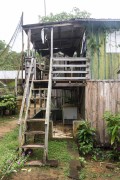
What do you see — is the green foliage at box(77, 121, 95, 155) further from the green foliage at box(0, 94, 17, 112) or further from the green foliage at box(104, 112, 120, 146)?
the green foliage at box(0, 94, 17, 112)

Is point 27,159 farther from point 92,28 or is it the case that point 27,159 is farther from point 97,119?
point 92,28

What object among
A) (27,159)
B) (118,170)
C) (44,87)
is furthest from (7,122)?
(118,170)

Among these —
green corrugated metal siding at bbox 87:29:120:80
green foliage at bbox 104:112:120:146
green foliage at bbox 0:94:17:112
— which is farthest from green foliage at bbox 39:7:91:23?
green foliage at bbox 104:112:120:146

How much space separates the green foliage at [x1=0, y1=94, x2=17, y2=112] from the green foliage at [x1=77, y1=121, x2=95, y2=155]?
8.38 meters

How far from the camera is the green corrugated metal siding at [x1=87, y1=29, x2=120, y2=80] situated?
1027 cm

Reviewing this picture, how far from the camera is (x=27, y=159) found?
6922 millimetres

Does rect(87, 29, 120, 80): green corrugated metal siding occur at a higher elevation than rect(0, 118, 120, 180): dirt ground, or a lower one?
higher

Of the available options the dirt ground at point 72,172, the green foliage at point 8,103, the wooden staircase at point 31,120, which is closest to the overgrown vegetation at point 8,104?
the green foliage at point 8,103

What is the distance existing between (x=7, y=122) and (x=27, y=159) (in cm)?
754

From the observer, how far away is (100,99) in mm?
9430

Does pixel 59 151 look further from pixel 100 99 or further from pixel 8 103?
pixel 8 103

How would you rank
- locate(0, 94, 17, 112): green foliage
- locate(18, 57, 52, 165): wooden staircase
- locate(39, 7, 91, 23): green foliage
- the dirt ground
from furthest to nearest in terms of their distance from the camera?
locate(39, 7, 91, 23): green foliage
locate(0, 94, 17, 112): green foliage
locate(18, 57, 52, 165): wooden staircase
the dirt ground

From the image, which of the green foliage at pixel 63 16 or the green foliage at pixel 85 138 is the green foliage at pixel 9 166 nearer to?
the green foliage at pixel 85 138

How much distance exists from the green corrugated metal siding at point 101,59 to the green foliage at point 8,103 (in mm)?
7841
